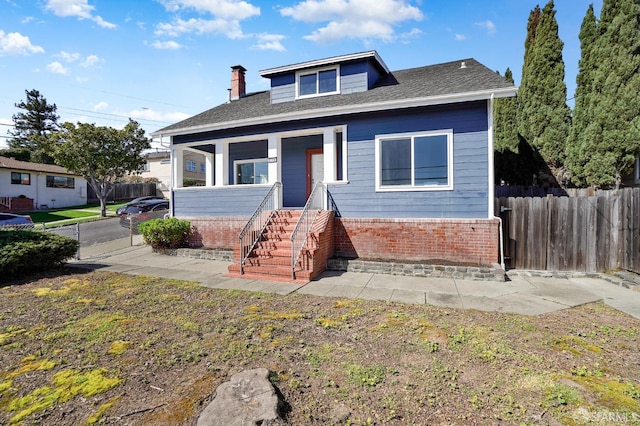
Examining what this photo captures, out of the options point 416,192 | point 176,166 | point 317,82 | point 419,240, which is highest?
point 317,82

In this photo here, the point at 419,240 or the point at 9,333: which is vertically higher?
the point at 419,240

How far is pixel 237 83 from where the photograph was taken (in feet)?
48.7

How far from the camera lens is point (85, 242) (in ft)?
46.5

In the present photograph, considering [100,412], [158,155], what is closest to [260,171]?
[100,412]

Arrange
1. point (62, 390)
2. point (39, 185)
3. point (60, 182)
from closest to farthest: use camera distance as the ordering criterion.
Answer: point (62, 390)
point (39, 185)
point (60, 182)

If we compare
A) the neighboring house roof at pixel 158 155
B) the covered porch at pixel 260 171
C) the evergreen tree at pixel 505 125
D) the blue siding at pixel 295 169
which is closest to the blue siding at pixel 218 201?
the covered porch at pixel 260 171

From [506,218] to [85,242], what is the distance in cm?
1676

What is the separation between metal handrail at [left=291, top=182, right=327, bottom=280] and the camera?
7.79 metres

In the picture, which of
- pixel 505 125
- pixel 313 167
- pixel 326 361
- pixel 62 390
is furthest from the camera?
pixel 505 125

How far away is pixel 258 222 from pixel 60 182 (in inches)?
1253

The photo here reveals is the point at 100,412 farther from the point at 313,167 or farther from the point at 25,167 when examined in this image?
the point at 25,167

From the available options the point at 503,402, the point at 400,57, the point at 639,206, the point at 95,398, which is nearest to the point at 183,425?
the point at 95,398

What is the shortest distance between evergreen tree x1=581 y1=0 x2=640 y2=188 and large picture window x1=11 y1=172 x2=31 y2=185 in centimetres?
3939

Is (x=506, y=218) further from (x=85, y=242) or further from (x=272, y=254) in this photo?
(x=85, y=242)
